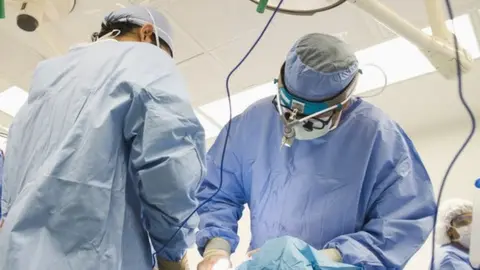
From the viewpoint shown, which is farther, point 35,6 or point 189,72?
A: point 189,72

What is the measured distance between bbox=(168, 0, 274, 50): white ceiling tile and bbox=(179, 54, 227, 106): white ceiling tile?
0.23 meters

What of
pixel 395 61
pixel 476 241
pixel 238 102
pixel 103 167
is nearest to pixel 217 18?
pixel 238 102

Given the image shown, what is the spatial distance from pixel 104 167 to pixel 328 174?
0.62 meters

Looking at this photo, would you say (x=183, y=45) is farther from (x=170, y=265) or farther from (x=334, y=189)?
(x=170, y=265)

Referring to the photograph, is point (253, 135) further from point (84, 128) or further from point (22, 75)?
point (22, 75)

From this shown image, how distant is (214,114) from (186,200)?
257cm

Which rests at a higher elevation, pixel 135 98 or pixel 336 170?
pixel 135 98

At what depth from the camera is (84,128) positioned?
1.06m

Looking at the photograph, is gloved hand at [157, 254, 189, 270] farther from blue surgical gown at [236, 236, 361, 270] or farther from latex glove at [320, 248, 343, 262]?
latex glove at [320, 248, 343, 262]

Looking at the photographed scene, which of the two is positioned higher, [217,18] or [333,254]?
[217,18]

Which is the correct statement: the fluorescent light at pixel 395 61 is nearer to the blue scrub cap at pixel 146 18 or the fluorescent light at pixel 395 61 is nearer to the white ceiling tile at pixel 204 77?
the white ceiling tile at pixel 204 77

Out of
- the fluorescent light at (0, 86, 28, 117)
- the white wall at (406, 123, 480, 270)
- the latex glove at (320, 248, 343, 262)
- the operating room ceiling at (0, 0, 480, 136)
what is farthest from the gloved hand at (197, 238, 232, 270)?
the fluorescent light at (0, 86, 28, 117)

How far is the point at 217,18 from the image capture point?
8.44 ft

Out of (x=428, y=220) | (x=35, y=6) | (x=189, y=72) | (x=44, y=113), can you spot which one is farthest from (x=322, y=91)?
(x=189, y=72)
